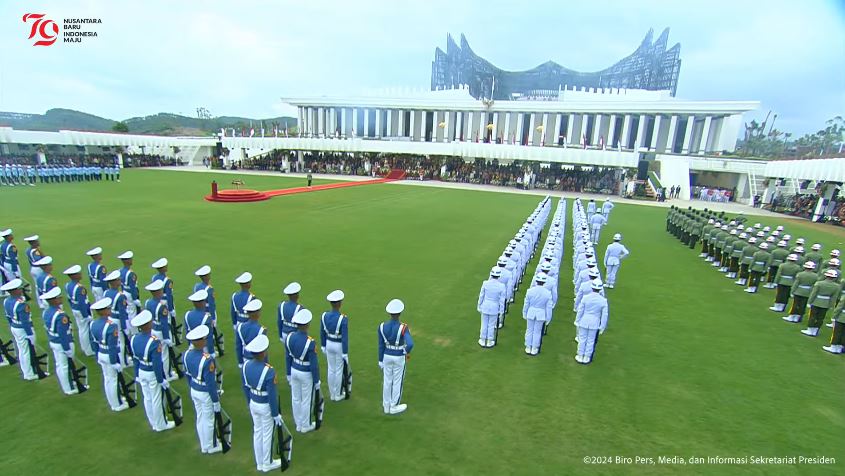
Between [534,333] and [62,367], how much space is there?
797cm

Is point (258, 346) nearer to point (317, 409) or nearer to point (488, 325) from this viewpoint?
point (317, 409)

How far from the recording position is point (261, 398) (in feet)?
15.7

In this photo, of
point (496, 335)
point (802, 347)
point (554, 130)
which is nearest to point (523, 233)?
point (496, 335)

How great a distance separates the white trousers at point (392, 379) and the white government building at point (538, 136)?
33340mm

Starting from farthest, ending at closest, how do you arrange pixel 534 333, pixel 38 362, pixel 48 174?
pixel 48 174
pixel 534 333
pixel 38 362

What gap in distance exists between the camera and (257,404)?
15.8 ft

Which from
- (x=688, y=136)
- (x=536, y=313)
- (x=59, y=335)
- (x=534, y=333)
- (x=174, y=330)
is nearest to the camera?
(x=59, y=335)

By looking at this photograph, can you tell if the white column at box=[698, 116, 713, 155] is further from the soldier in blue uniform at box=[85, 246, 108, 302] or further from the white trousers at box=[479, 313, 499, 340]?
the soldier in blue uniform at box=[85, 246, 108, 302]

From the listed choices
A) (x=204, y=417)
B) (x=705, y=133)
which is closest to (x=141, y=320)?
(x=204, y=417)

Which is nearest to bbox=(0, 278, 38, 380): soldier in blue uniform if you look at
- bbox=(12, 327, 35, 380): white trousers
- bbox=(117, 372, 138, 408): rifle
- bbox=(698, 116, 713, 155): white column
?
bbox=(12, 327, 35, 380): white trousers

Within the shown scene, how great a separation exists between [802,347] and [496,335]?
23.2 feet

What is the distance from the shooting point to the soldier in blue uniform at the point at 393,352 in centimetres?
593

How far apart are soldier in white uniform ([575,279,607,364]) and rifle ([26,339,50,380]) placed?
30.9 ft

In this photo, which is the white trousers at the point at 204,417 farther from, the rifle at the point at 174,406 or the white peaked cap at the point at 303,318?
the white peaked cap at the point at 303,318
